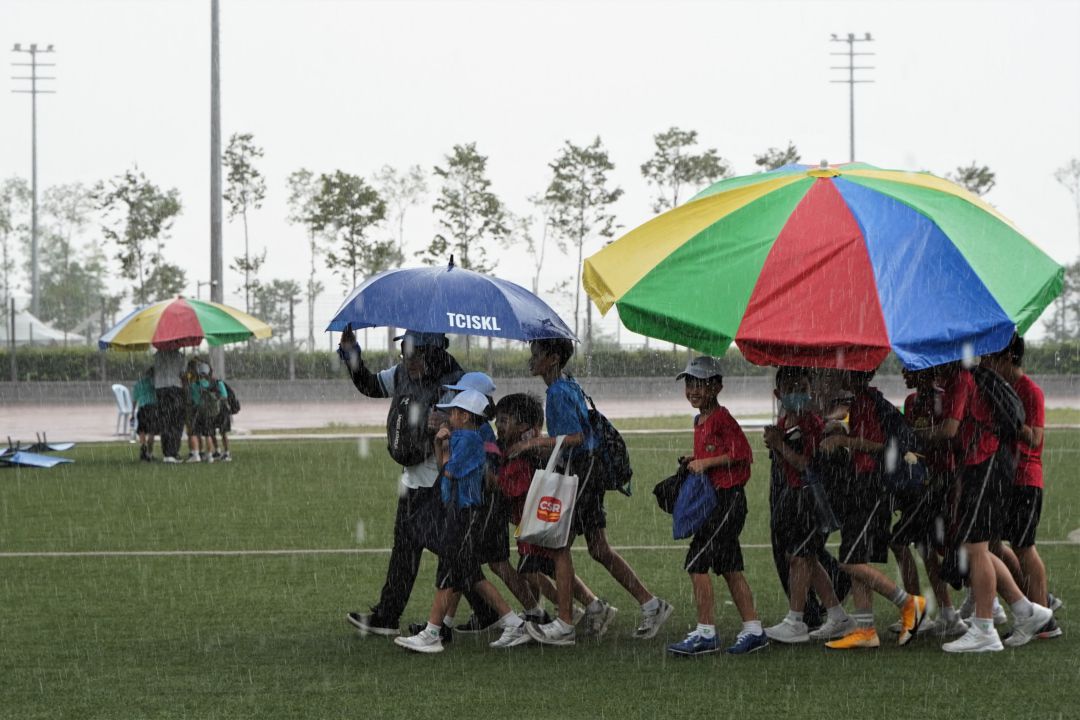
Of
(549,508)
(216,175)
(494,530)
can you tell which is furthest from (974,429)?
(216,175)

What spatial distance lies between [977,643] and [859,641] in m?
0.53

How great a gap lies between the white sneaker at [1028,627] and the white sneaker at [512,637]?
2273 mm

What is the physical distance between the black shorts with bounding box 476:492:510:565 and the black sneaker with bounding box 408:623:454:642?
1.36 feet

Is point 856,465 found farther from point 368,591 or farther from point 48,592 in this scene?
point 48,592

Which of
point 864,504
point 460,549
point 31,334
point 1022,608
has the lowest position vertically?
point 1022,608

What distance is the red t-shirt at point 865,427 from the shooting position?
22.4 ft

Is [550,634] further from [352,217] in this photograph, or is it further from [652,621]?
[352,217]

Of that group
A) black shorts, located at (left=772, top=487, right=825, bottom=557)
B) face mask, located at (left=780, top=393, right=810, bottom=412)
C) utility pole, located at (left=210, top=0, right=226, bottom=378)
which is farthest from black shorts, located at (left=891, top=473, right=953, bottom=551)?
utility pole, located at (left=210, top=0, right=226, bottom=378)

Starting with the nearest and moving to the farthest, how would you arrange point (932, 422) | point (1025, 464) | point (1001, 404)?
1. point (1001, 404)
2. point (932, 422)
3. point (1025, 464)

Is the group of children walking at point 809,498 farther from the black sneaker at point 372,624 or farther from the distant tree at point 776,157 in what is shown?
the distant tree at point 776,157

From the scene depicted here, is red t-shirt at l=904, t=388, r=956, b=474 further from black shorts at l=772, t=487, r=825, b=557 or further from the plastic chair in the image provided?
the plastic chair

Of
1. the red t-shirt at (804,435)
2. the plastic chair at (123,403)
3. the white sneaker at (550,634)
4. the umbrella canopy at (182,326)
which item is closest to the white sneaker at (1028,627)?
the red t-shirt at (804,435)

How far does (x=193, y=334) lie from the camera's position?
1850cm

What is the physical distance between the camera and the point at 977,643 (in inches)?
276
